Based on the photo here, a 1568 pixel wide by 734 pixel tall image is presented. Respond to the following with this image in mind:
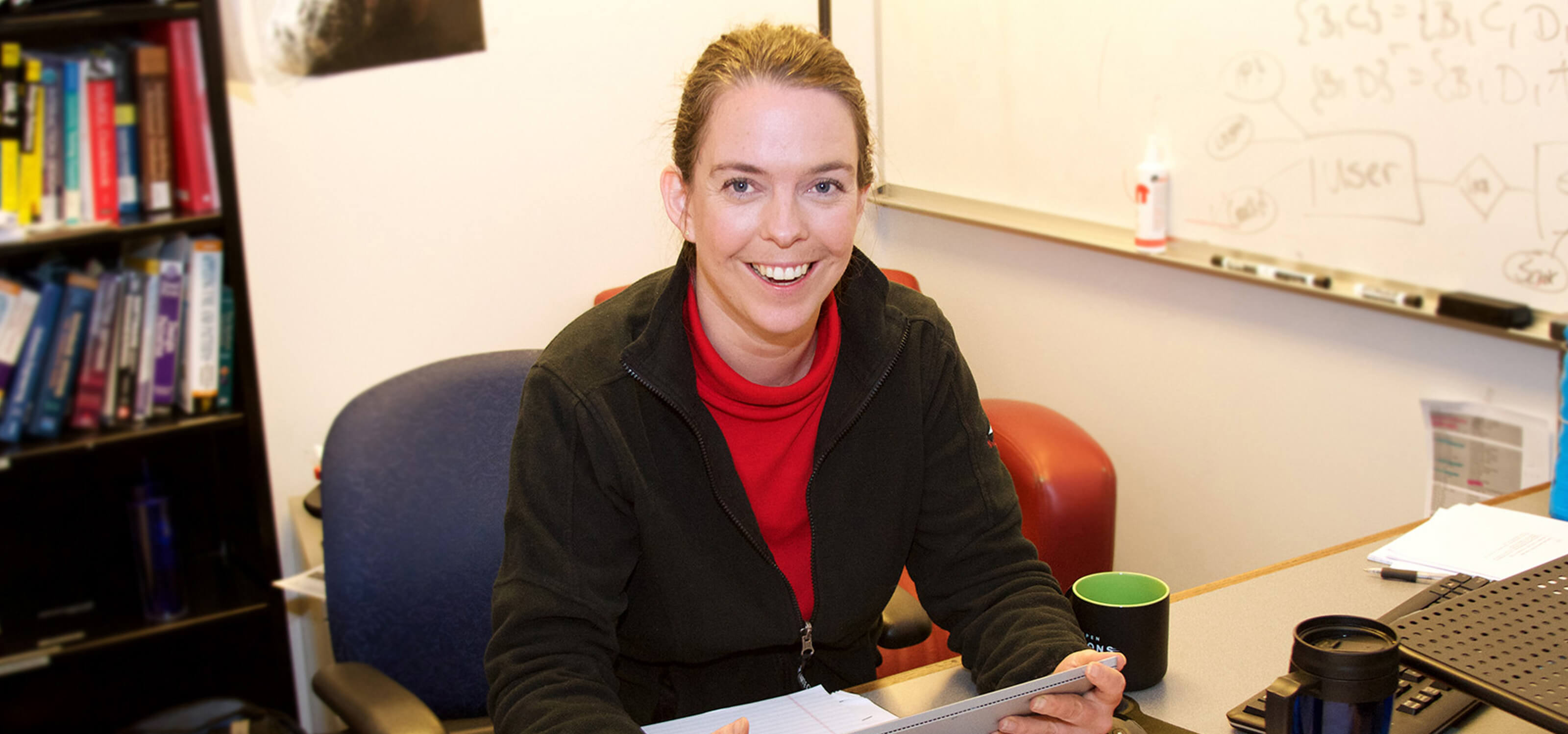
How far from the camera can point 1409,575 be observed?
1.23 meters

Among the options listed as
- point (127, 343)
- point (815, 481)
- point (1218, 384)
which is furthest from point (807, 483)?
point (127, 343)

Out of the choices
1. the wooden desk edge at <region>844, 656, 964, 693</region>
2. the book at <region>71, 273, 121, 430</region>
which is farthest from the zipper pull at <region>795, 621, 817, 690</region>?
the book at <region>71, 273, 121, 430</region>

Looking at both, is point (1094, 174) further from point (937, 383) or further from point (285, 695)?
point (285, 695)

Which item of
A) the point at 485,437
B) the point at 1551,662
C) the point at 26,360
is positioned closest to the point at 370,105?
the point at 26,360

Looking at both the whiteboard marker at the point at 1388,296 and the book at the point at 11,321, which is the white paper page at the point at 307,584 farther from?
the whiteboard marker at the point at 1388,296

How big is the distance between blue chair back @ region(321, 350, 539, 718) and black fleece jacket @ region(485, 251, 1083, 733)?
0.32 metres

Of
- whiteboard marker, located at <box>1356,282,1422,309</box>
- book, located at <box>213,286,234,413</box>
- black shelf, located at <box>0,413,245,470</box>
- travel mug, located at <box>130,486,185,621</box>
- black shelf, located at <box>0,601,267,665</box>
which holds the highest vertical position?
whiteboard marker, located at <box>1356,282,1422,309</box>

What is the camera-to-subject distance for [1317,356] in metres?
1.81

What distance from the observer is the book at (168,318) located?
2184mm

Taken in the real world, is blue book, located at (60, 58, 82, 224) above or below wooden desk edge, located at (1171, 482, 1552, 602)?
above

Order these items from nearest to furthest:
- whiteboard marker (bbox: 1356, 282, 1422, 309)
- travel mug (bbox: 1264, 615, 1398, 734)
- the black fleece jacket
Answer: travel mug (bbox: 1264, 615, 1398, 734), the black fleece jacket, whiteboard marker (bbox: 1356, 282, 1422, 309)

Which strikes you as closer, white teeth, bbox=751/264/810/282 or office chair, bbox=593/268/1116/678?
white teeth, bbox=751/264/810/282

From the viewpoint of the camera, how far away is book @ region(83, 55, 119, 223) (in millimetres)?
2096

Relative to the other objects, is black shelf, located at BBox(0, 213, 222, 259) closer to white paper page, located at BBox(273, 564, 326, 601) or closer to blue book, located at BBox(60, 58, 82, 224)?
blue book, located at BBox(60, 58, 82, 224)
